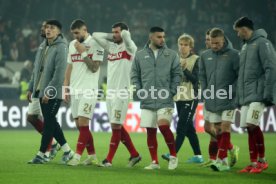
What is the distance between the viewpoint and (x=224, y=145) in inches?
502

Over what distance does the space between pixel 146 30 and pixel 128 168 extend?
2199 centimetres

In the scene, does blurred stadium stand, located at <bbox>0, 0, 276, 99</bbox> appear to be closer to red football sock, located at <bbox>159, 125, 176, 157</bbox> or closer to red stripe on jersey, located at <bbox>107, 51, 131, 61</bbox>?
red stripe on jersey, located at <bbox>107, 51, 131, 61</bbox>

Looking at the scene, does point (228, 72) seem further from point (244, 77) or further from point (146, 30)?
point (146, 30)

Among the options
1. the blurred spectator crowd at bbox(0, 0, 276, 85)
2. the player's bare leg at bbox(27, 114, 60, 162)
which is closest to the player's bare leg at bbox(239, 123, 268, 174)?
the player's bare leg at bbox(27, 114, 60, 162)

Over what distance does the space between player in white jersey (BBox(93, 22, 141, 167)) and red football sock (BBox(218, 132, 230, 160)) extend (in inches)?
60.2

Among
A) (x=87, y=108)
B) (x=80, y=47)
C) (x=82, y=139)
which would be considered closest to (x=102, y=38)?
(x=80, y=47)

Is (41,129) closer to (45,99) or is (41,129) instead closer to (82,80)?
(45,99)

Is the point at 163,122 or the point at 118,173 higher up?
the point at 163,122

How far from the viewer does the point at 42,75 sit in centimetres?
1366

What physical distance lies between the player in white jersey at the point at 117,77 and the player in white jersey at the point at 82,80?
0.23 metres

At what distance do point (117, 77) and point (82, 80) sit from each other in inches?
24.8

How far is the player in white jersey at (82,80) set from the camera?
1322 centimetres

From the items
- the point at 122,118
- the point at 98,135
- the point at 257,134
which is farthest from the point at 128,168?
the point at 98,135

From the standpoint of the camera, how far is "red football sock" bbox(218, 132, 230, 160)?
12.7m
